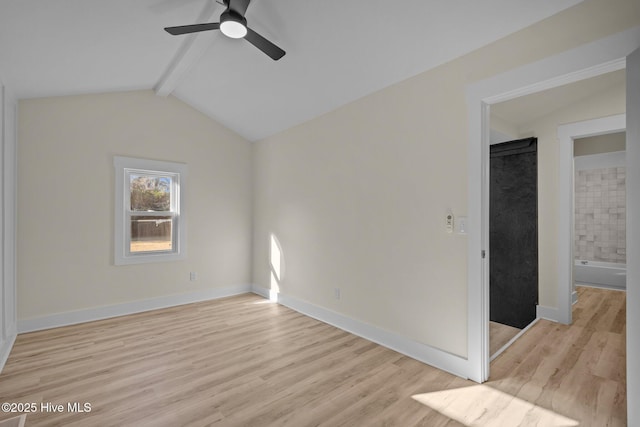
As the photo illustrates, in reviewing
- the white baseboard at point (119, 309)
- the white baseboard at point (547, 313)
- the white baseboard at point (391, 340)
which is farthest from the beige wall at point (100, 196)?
the white baseboard at point (547, 313)

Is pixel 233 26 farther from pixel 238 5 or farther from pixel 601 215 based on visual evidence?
pixel 601 215

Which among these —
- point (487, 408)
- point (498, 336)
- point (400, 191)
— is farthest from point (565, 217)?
point (487, 408)

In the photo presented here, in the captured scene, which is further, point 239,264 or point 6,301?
point 239,264

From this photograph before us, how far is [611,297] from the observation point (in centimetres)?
469

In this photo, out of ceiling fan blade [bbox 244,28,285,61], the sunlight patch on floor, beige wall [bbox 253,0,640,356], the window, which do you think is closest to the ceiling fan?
ceiling fan blade [bbox 244,28,285,61]

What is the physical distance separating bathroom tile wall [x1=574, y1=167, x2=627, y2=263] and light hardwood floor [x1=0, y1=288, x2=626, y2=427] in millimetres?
3350

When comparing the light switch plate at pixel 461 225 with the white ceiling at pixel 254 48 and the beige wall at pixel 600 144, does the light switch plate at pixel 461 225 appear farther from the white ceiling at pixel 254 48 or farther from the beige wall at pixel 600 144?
the beige wall at pixel 600 144

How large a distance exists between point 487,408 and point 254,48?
349 cm

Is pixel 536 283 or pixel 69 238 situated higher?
pixel 69 238

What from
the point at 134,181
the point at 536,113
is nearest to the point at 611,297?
the point at 536,113

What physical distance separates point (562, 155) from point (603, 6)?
7.20 ft

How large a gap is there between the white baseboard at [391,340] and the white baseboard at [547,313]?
200 centimetres

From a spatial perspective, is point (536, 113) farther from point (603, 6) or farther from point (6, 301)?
point (6, 301)

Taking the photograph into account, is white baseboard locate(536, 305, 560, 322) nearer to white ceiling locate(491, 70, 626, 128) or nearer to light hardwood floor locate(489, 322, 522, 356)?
light hardwood floor locate(489, 322, 522, 356)
